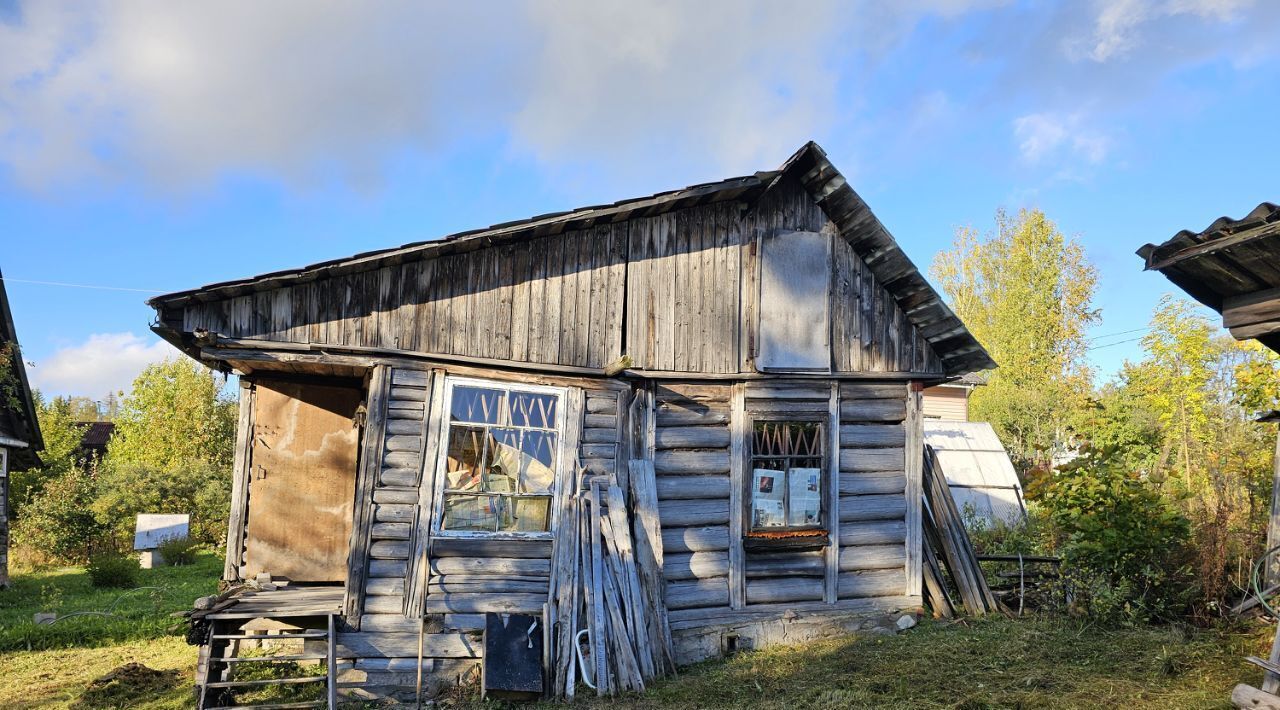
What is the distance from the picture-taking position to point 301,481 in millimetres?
9969

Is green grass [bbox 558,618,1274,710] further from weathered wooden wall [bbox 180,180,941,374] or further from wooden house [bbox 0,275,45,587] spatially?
wooden house [bbox 0,275,45,587]

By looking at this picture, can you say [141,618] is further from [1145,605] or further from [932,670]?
[1145,605]

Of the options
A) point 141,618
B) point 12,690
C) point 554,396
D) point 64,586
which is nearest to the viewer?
point 12,690

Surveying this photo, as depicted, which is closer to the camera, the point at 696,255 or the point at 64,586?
the point at 696,255

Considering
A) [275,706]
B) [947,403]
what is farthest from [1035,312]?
[275,706]

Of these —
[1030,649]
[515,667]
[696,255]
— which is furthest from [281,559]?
[1030,649]

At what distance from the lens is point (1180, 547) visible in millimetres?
8883

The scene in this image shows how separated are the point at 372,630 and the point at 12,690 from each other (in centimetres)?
427

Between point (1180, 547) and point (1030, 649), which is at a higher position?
point (1180, 547)

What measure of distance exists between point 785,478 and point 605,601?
2.95 metres

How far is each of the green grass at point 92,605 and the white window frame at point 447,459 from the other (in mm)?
4760

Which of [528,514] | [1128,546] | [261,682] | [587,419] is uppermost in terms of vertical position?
[587,419]

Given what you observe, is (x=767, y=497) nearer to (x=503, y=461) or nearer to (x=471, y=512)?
(x=503, y=461)

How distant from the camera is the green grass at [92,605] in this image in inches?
434
